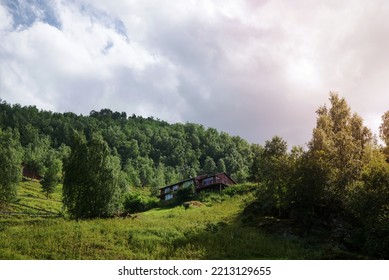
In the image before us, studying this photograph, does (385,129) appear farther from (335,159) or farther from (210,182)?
(210,182)

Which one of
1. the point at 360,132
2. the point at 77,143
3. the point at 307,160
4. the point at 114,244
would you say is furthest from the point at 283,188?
the point at 77,143

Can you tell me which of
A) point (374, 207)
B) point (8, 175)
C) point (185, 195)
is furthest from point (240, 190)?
point (8, 175)

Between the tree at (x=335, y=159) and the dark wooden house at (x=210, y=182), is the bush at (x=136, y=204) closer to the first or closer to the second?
the dark wooden house at (x=210, y=182)

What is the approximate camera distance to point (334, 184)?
1828 inches

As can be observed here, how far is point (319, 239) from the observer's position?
41281 millimetres

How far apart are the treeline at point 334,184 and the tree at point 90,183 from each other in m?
20.6

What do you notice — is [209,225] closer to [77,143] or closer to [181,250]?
[181,250]

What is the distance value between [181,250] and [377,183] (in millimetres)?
18957

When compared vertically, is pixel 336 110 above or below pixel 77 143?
above

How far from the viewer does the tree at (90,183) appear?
51719 mm

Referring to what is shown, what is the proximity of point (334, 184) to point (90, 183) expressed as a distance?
3134cm

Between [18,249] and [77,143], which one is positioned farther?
[77,143]

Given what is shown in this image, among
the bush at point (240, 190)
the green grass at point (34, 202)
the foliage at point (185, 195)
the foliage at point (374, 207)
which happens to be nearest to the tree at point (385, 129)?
the foliage at point (374, 207)

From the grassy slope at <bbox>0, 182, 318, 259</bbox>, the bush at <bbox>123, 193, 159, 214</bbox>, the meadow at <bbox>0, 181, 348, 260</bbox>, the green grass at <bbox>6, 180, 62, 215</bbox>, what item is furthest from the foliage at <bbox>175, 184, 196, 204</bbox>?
the grassy slope at <bbox>0, 182, 318, 259</bbox>
